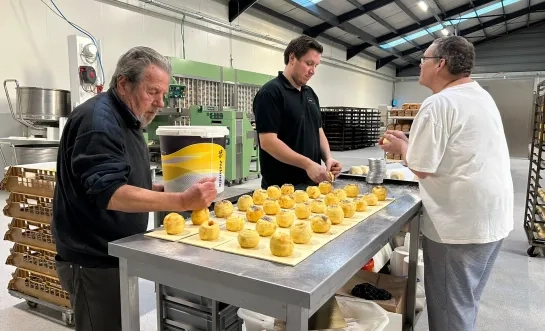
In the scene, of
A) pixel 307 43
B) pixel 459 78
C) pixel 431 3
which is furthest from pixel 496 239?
pixel 431 3

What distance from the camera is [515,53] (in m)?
15.6

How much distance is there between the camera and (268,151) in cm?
220

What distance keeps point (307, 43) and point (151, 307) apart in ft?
6.53

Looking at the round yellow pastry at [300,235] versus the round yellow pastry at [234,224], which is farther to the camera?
the round yellow pastry at [234,224]

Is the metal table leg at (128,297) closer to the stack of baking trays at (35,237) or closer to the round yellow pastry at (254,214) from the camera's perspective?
the round yellow pastry at (254,214)

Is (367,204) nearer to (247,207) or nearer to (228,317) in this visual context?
(247,207)

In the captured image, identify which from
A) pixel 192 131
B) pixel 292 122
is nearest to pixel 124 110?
pixel 192 131

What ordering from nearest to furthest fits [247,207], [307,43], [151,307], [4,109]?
1. [247,207]
2. [307,43]
3. [151,307]
4. [4,109]

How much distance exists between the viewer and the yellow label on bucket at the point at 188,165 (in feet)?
5.26

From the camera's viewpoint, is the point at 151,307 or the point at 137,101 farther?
the point at 151,307

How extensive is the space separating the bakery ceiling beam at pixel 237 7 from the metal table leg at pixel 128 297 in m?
8.34

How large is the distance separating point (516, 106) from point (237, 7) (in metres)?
7.89

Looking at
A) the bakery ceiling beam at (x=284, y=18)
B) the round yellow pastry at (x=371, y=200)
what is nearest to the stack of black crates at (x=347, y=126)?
the bakery ceiling beam at (x=284, y=18)

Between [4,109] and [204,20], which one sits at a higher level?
[204,20]
